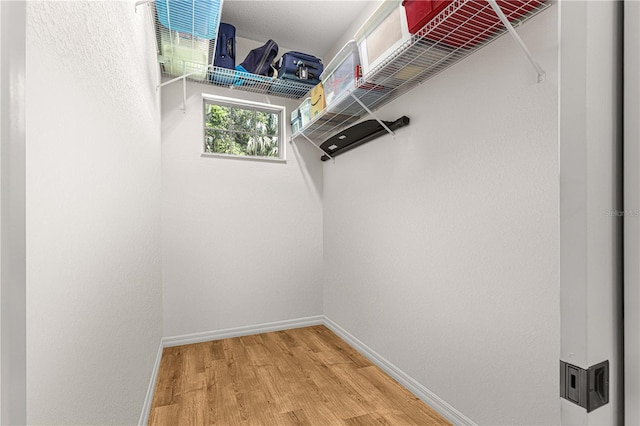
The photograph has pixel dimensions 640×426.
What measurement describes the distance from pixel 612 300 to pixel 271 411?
71.8 inches

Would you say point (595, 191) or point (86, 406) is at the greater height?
point (595, 191)

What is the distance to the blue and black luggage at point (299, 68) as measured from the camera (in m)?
2.71

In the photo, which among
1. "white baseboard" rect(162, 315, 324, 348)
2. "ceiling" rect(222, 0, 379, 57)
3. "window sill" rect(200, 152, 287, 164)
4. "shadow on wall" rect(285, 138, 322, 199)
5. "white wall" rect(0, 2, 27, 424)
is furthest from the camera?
"shadow on wall" rect(285, 138, 322, 199)

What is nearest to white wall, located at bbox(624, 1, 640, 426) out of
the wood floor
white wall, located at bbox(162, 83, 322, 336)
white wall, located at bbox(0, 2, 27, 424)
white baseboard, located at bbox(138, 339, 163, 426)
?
white wall, located at bbox(0, 2, 27, 424)

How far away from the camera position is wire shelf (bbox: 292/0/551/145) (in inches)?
49.2

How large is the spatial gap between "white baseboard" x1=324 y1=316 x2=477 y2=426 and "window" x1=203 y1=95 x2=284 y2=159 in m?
1.93

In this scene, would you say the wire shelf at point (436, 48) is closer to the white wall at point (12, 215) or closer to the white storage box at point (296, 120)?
the white storage box at point (296, 120)

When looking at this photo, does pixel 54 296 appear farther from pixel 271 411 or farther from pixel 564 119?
pixel 271 411

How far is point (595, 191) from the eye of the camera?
17.4 inches

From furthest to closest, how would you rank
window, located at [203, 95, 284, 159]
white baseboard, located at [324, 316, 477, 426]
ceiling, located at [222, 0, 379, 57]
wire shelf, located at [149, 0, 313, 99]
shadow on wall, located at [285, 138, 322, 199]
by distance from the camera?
1. shadow on wall, located at [285, 138, 322, 199]
2. window, located at [203, 95, 284, 159]
3. ceiling, located at [222, 0, 379, 57]
4. wire shelf, located at [149, 0, 313, 99]
5. white baseboard, located at [324, 316, 477, 426]

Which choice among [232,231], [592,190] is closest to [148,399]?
[232,231]

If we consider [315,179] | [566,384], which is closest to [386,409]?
[566,384]

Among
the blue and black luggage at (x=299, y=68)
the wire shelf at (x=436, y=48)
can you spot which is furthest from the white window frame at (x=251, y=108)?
the wire shelf at (x=436, y=48)

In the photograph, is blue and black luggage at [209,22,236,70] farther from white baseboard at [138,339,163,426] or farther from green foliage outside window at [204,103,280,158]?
white baseboard at [138,339,163,426]
